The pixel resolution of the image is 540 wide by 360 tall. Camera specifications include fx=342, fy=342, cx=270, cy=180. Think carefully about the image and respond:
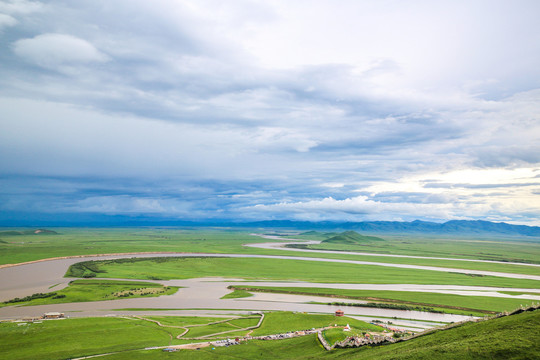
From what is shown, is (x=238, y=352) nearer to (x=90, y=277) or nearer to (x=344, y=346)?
(x=344, y=346)

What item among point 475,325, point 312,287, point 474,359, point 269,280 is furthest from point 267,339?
point 269,280

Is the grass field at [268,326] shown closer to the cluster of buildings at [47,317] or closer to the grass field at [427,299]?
the grass field at [427,299]

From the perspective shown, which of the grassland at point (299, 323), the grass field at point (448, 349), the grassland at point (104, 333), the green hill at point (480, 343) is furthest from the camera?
the grassland at point (299, 323)

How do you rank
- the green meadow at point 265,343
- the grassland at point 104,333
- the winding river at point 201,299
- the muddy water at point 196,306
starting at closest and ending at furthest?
the green meadow at point 265,343 → the grassland at point 104,333 → the muddy water at point 196,306 → the winding river at point 201,299

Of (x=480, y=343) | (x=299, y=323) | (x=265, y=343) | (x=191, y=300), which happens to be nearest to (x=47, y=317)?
(x=191, y=300)

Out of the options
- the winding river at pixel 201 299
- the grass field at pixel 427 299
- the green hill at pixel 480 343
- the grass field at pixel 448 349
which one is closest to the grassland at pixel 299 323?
the winding river at pixel 201 299

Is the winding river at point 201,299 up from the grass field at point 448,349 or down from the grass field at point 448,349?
down

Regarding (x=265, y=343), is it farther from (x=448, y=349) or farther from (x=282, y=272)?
(x=282, y=272)
